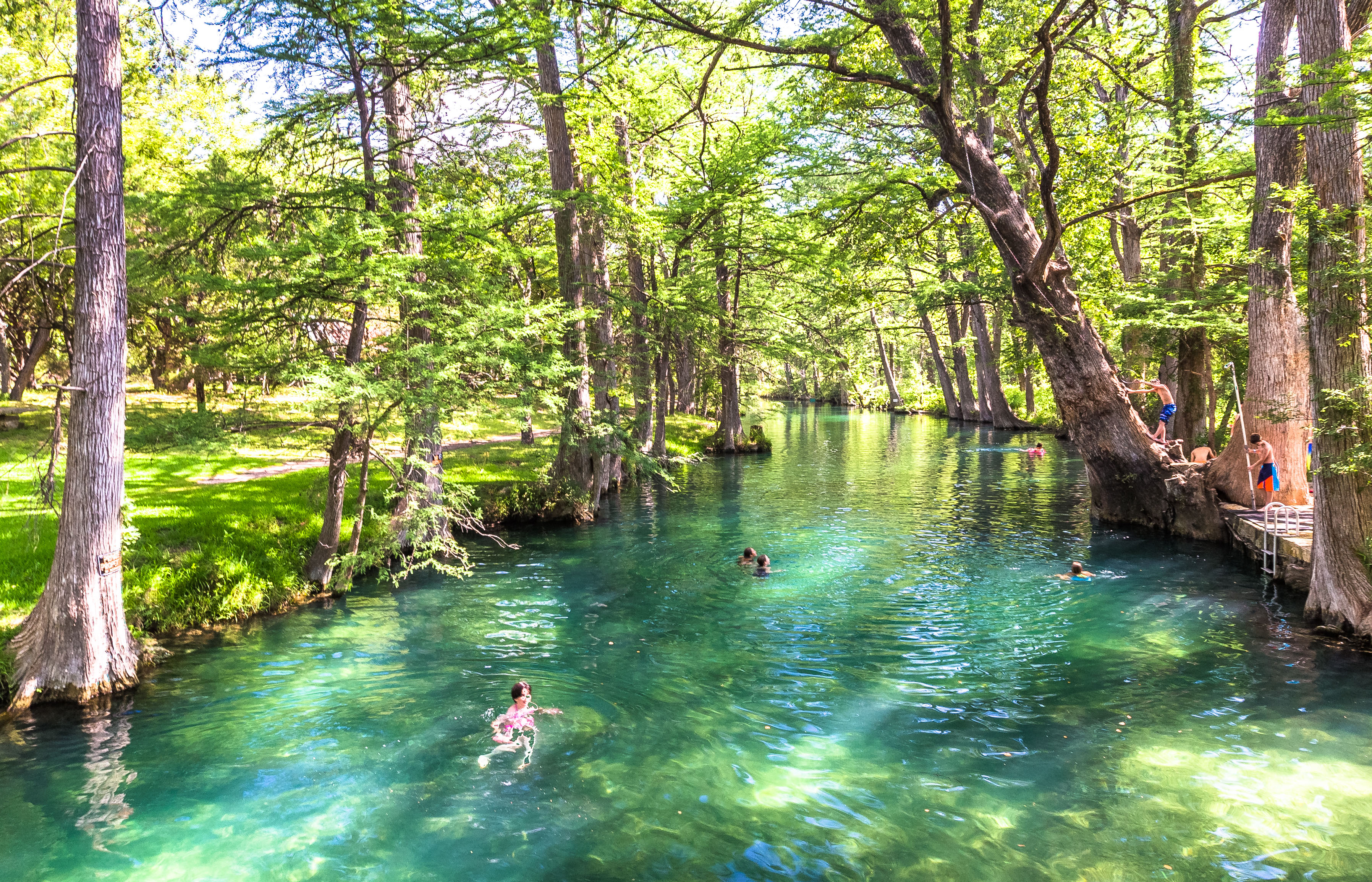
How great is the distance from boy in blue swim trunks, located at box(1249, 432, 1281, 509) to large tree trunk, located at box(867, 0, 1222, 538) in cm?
125

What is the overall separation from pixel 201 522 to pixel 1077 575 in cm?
1420

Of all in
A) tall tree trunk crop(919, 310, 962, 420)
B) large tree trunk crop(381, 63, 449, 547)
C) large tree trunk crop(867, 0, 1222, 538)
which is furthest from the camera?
tall tree trunk crop(919, 310, 962, 420)

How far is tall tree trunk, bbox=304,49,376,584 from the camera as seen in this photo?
10.8 m

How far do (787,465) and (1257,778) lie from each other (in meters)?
21.9

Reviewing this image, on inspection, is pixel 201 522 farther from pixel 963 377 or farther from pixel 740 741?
pixel 963 377

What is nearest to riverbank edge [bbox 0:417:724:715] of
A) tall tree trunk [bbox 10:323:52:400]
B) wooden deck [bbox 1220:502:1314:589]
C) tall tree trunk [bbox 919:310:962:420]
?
wooden deck [bbox 1220:502:1314:589]

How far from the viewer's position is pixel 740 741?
7027mm

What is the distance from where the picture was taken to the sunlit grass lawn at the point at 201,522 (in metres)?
9.34

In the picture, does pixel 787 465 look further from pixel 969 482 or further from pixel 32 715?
pixel 32 715

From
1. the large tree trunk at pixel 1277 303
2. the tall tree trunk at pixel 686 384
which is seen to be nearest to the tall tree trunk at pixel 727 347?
the tall tree trunk at pixel 686 384

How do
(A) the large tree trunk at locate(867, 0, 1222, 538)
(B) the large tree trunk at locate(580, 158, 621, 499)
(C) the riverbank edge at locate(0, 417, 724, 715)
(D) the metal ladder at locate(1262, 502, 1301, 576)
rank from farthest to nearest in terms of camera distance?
(B) the large tree trunk at locate(580, 158, 621, 499), (A) the large tree trunk at locate(867, 0, 1222, 538), (D) the metal ladder at locate(1262, 502, 1301, 576), (C) the riverbank edge at locate(0, 417, 724, 715)

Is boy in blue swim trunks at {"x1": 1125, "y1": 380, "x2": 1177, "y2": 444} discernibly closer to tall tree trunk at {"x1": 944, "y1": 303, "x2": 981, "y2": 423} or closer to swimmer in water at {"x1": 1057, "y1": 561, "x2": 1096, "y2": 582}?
swimmer in water at {"x1": 1057, "y1": 561, "x2": 1096, "y2": 582}

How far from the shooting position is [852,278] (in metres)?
22.1

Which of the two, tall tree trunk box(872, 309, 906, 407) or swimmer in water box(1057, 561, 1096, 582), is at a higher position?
tall tree trunk box(872, 309, 906, 407)
